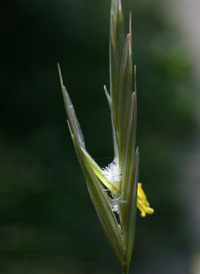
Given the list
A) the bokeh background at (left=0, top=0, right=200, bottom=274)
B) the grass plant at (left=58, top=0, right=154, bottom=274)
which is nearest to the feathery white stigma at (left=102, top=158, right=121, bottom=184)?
the grass plant at (left=58, top=0, right=154, bottom=274)

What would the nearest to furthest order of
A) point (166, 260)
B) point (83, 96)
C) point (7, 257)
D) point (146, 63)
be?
point (7, 257)
point (83, 96)
point (146, 63)
point (166, 260)

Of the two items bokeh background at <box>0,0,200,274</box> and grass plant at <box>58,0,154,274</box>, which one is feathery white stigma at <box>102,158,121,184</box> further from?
bokeh background at <box>0,0,200,274</box>

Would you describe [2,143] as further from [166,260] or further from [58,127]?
[166,260]

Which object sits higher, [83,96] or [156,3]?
[156,3]

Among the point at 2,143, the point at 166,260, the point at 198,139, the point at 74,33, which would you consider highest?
the point at 74,33

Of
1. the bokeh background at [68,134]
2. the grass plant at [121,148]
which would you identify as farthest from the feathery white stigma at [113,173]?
the bokeh background at [68,134]

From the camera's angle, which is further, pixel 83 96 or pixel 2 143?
pixel 83 96

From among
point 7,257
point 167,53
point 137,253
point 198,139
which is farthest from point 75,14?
point 198,139

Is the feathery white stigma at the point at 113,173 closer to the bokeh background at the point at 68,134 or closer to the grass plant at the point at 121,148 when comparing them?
the grass plant at the point at 121,148
